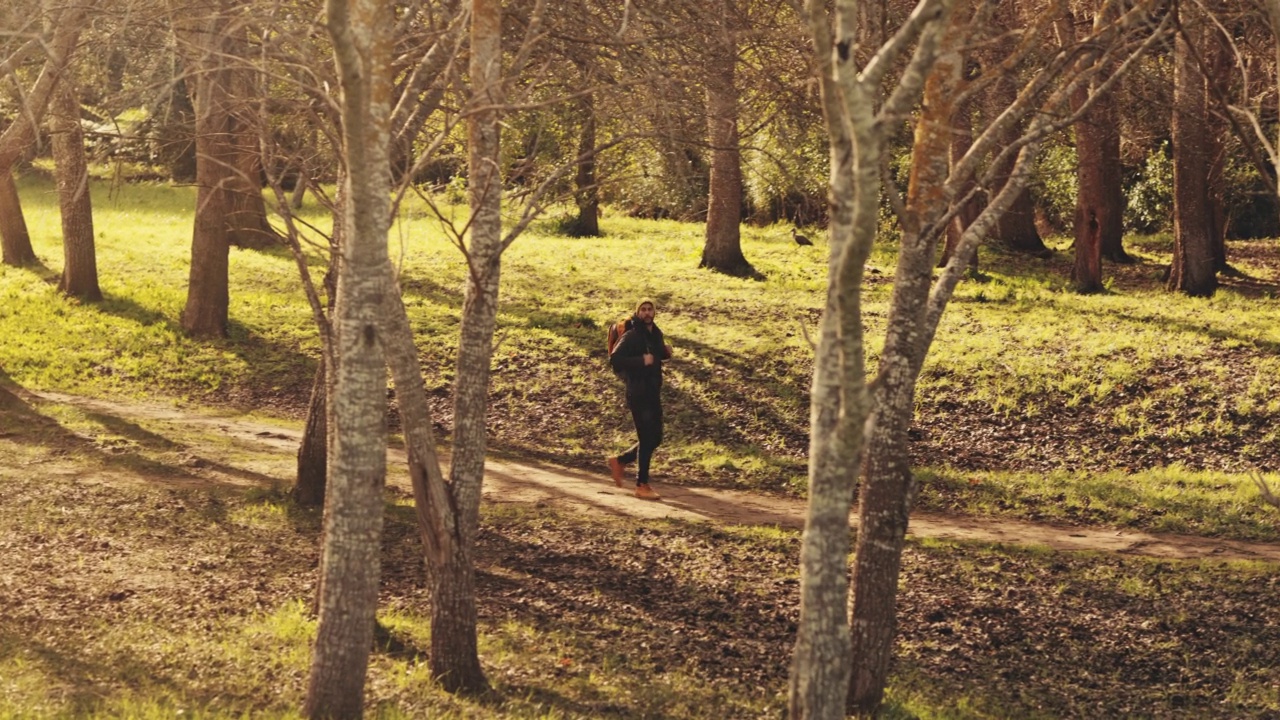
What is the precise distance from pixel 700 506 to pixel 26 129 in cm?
816

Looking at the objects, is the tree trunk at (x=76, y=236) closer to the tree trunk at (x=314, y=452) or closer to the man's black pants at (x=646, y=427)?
the tree trunk at (x=314, y=452)

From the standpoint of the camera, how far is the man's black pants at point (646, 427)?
1211cm

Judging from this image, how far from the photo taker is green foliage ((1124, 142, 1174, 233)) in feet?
82.2

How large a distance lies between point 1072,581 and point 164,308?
48.4ft

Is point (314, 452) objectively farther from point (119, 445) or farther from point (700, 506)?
point (700, 506)

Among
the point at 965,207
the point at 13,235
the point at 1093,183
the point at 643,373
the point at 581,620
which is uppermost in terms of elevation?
the point at 1093,183

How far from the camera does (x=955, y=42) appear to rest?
680cm

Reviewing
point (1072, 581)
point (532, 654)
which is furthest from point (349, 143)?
point (1072, 581)

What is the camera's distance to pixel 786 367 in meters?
16.5

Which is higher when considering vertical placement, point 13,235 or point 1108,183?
point 1108,183

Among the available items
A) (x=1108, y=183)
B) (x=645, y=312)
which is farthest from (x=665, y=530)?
(x=1108, y=183)

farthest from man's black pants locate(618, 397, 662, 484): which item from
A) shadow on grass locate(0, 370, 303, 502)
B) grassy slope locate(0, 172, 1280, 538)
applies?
shadow on grass locate(0, 370, 303, 502)

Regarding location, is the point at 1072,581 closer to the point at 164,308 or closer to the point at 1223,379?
the point at 1223,379

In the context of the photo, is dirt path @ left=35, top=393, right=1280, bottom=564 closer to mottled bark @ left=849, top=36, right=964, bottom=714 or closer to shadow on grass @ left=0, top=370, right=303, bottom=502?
shadow on grass @ left=0, top=370, right=303, bottom=502
